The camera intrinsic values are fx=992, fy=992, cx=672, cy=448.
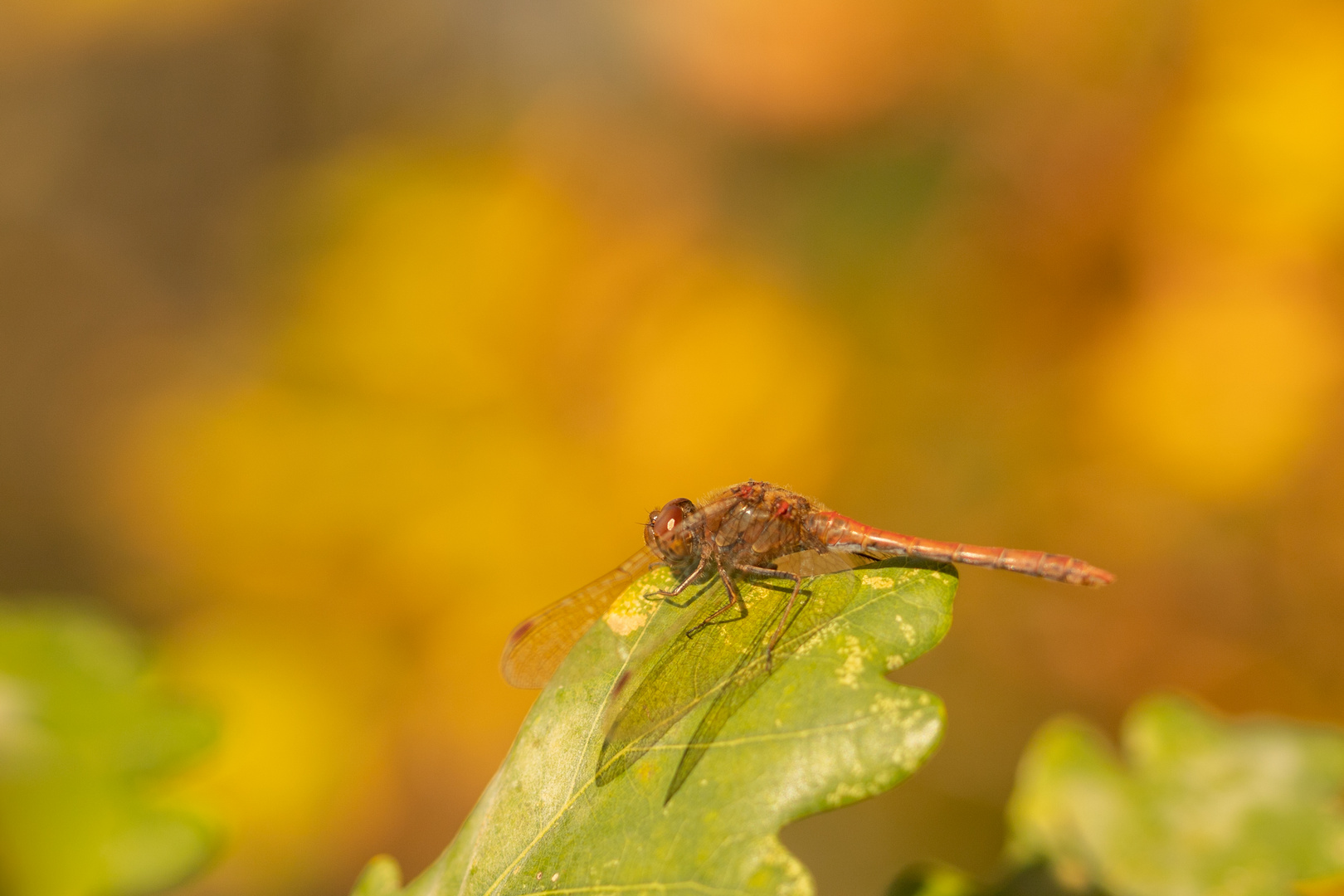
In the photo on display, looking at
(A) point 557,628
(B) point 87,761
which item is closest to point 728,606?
(A) point 557,628

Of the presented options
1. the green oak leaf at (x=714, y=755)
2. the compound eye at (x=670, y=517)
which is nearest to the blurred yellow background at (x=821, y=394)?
the compound eye at (x=670, y=517)

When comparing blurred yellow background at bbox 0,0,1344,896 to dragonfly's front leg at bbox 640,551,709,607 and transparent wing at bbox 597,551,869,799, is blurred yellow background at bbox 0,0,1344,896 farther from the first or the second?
transparent wing at bbox 597,551,869,799

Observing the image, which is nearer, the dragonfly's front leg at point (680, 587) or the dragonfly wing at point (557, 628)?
the dragonfly's front leg at point (680, 587)

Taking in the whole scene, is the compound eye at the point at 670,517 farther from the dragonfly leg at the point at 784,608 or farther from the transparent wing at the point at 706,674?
the transparent wing at the point at 706,674

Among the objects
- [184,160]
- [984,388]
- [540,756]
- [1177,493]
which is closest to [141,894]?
[540,756]

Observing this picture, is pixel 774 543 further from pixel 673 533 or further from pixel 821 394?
pixel 821 394
